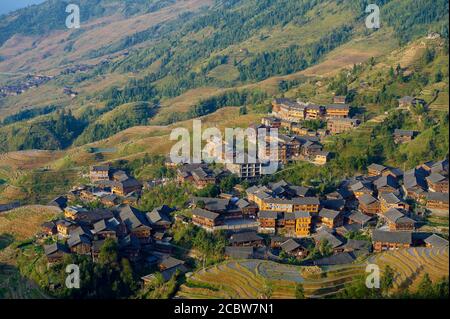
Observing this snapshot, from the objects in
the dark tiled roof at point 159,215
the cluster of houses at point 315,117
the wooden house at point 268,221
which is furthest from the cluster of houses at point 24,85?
the wooden house at point 268,221

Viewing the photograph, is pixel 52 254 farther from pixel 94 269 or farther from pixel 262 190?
pixel 262 190

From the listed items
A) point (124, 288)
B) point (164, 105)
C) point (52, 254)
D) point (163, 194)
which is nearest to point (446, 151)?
point (163, 194)

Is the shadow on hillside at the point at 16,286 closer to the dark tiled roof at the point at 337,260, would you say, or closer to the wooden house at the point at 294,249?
the wooden house at the point at 294,249

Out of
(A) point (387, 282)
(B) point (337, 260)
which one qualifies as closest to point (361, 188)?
(B) point (337, 260)

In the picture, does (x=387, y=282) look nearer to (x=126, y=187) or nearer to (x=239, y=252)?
(x=239, y=252)

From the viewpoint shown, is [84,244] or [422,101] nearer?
[84,244]

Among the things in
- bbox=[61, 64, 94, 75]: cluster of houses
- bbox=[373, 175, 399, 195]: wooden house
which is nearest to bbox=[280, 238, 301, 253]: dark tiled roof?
bbox=[373, 175, 399, 195]: wooden house
